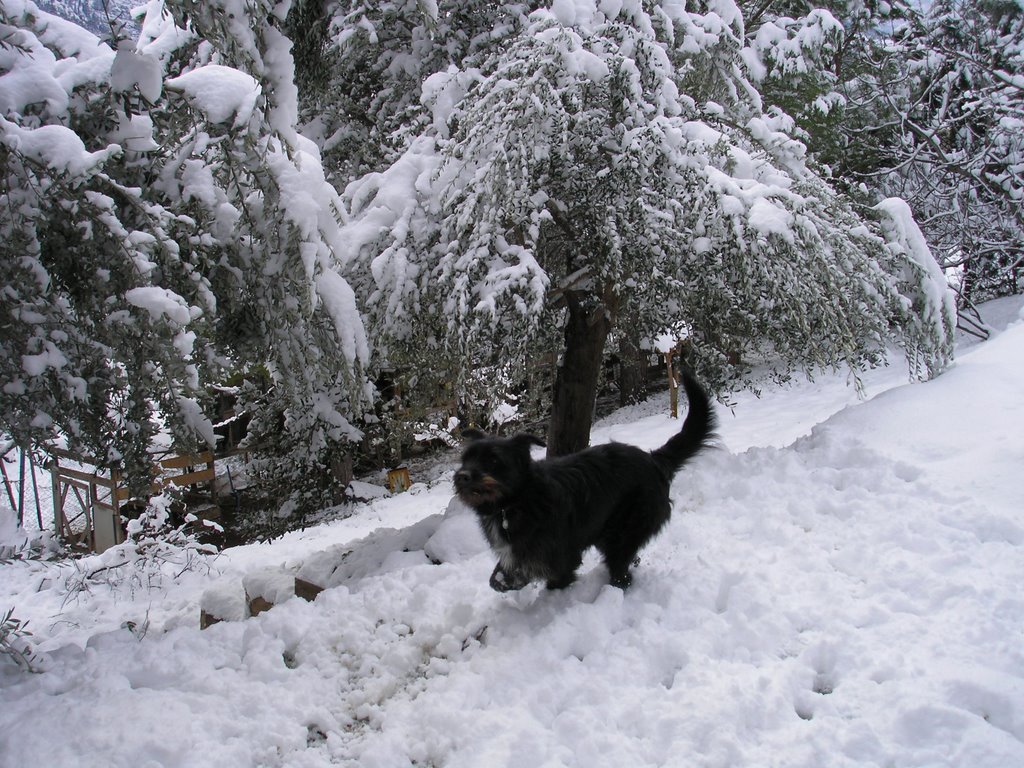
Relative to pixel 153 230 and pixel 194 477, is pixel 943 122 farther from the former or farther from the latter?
pixel 194 477

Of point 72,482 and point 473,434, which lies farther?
point 72,482

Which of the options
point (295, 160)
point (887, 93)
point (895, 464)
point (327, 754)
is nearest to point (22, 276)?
point (295, 160)

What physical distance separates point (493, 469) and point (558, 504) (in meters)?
0.39

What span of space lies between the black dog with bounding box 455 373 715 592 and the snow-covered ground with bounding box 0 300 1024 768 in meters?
0.21

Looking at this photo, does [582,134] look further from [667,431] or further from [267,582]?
[667,431]

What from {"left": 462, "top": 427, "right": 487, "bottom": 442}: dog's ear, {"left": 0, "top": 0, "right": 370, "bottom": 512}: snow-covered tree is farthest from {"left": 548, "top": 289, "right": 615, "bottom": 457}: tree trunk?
{"left": 0, "top": 0, "right": 370, "bottom": 512}: snow-covered tree

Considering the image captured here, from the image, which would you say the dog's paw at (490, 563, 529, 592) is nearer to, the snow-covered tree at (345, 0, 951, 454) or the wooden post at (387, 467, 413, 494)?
the snow-covered tree at (345, 0, 951, 454)

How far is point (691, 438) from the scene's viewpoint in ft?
13.2

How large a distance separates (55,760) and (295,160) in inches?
105

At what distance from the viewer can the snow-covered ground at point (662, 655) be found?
7.89 feet

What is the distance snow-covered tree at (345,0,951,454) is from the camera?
15.1 ft

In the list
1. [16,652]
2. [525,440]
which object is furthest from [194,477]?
[525,440]

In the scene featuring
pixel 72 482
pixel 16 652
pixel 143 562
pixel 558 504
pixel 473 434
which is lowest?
pixel 143 562

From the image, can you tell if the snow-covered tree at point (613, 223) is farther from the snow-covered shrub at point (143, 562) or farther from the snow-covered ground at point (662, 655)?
the snow-covered shrub at point (143, 562)
